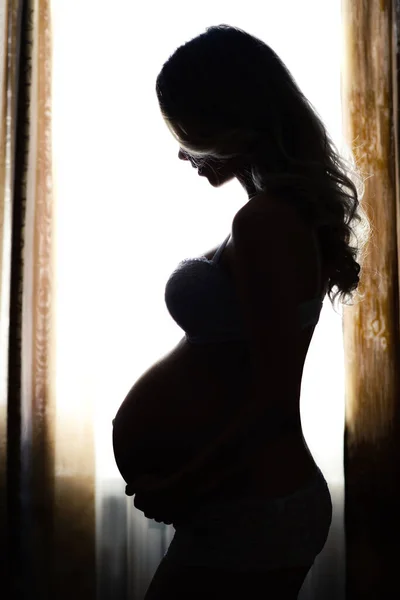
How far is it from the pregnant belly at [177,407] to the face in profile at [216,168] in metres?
0.25

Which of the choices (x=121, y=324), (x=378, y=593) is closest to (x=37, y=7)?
(x=121, y=324)

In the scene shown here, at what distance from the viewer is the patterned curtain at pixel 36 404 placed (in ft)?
5.86

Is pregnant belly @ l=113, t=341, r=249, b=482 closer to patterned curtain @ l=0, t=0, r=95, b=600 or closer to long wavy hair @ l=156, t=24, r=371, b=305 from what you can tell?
long wavy hair @ l=156, t=24, r=371, b=305

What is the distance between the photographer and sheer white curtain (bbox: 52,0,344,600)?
69.5 inches

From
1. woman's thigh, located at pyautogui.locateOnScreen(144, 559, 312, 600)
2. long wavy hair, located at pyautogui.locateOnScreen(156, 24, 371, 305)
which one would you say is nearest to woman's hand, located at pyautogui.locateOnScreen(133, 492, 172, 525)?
woman's thigh, located at pyautogui.locateOnScreen(144, 559, 312, 600)

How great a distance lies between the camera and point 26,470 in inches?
71.3

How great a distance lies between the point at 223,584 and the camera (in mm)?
803

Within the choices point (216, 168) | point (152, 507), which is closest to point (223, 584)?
point (152, 507)

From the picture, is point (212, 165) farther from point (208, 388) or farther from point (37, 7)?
point (37, 7)

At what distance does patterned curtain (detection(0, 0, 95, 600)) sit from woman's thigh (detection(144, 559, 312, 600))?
3.25 feet

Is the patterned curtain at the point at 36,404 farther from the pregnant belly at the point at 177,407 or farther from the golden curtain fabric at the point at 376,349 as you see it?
the pregnant belly at the point at 177,407

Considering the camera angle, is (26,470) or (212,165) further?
(26,470)

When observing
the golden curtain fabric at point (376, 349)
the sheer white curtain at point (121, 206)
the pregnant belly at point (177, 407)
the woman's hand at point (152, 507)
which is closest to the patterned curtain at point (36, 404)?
the sheer white curtain at point (121, 206)

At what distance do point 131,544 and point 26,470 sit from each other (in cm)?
36
